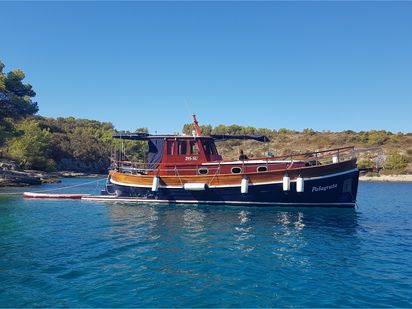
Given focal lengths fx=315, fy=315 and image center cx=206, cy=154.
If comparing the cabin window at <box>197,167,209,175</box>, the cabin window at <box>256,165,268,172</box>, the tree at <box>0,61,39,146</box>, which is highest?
the tree at <box>0,61,39,146</box>

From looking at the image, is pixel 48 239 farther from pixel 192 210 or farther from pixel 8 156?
pixel 8 156

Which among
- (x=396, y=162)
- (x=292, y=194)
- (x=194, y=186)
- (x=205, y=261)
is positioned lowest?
(x=205, y=261)

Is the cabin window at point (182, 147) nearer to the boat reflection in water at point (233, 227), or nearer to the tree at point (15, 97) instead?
the boat reflection in water at point (233, 227)

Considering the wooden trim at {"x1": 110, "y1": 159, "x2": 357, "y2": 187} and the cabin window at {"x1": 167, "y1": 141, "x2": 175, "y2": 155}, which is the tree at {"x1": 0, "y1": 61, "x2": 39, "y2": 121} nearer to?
the wooden trim at {"x1": 110, "y1": 159, "x2": 357, "y2": 187}

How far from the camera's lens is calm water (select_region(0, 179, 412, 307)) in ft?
A: 24.2

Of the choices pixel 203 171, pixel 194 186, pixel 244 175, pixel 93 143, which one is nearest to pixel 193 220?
pixel 194 186

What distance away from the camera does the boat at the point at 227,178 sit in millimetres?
19734

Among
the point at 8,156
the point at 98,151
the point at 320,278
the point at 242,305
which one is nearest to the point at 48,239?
the point at 242,305

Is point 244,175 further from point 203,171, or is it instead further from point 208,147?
point 208,147

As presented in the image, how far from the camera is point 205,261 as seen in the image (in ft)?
32.3

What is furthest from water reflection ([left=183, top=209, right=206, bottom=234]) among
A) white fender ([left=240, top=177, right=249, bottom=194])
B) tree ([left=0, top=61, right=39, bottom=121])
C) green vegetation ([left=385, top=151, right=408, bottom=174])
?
green vegetation ([left=385, top=151, right=408, bottom=174])

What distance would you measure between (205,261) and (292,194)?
38.9 feet

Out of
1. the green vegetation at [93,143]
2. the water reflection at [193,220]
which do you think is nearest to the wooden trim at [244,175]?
the water reflection at [193,220]

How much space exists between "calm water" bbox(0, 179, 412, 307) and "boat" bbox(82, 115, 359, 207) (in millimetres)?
2741
